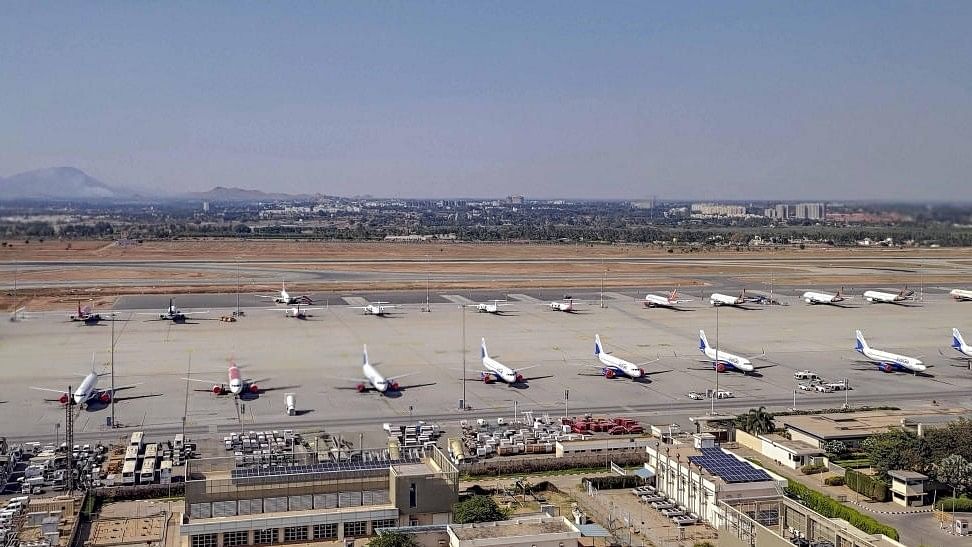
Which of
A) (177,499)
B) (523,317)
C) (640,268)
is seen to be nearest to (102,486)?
(177,499)

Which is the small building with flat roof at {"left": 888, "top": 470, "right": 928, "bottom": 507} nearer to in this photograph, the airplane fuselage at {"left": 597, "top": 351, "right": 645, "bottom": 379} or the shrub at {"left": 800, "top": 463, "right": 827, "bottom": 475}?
the shrub at {"left": 800, "top": 463, "right": 827, "bottom": 475}

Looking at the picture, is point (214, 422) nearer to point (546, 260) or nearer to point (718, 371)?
point (718, 371)

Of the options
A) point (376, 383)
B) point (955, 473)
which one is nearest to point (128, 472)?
point (376, 383)

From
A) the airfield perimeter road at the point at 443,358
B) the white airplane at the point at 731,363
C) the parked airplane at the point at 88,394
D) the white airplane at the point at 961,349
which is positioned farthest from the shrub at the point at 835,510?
the parked airplane at the point at 88,394

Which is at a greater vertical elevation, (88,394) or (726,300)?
(726,300)

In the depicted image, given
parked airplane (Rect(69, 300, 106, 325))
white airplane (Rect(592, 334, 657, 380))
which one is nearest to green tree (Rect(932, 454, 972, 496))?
white airplane (Rect(592, 334, 657, 380))

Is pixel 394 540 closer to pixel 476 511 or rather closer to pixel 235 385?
pixel 476 511
